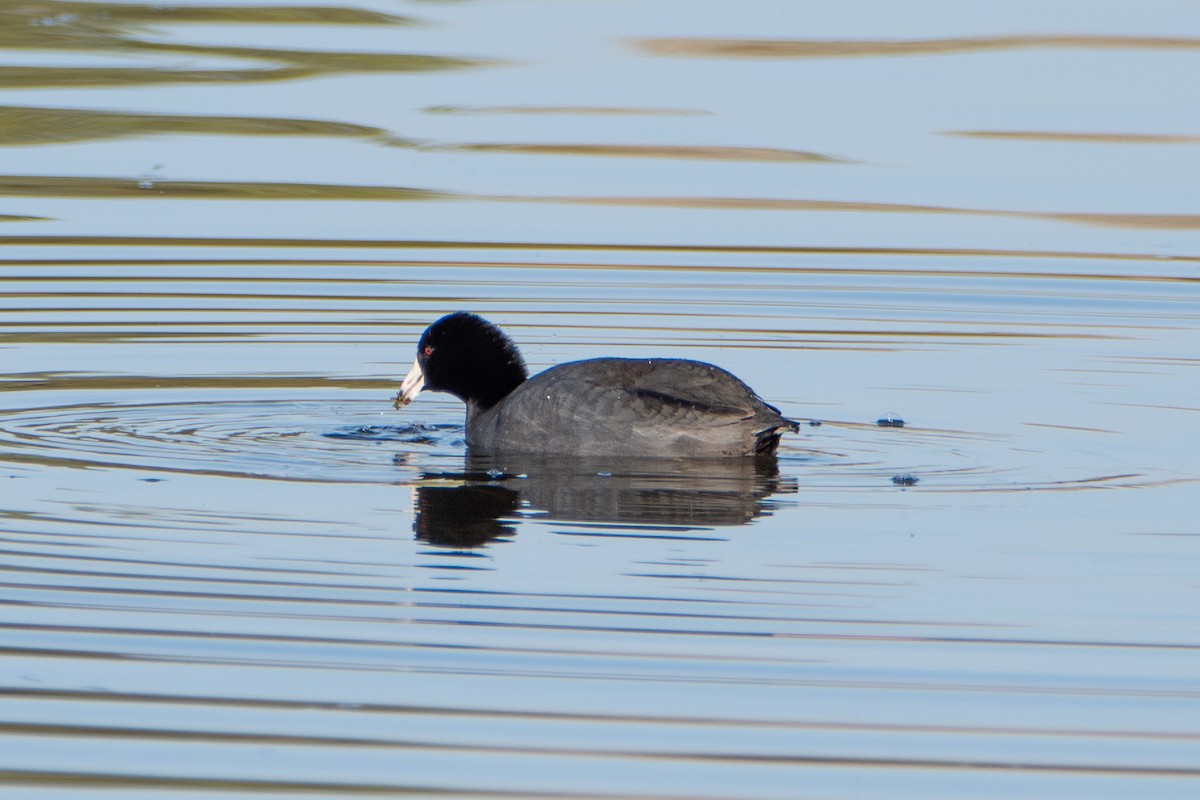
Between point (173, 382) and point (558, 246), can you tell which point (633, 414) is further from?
point (558, 246)

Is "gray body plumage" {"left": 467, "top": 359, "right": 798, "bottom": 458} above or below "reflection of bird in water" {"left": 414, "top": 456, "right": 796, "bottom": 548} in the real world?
above

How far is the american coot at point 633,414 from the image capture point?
32.7ft

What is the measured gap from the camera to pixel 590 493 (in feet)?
30.6

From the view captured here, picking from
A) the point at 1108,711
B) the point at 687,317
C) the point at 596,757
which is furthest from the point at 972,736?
the point at 687,317

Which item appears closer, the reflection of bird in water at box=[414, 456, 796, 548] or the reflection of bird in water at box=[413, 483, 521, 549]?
the reflection of bird in water at box=[413, 483, 521, 549]

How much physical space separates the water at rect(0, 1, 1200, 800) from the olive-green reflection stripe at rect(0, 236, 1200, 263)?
0.06m

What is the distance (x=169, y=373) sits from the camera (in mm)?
11781

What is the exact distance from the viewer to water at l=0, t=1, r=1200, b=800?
6.28 meters

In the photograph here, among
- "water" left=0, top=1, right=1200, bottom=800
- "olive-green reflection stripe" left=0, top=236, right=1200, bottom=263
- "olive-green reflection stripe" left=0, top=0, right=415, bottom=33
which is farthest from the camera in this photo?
"olive-green reflection stripe" left=0, top=0, right=415, bottom=33

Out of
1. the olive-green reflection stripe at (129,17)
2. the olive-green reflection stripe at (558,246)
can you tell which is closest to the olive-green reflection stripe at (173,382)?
the olive-green reflection stripe at (558,246)

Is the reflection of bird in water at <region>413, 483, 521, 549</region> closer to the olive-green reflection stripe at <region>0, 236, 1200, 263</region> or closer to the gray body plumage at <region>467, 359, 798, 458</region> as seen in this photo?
the gray body plumage at <region>467, 359, 798, 458</region>

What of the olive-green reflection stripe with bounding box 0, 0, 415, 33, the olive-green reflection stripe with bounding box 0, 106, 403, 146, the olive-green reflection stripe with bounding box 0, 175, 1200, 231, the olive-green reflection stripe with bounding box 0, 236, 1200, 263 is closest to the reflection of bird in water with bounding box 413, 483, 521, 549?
the olive-green reflection stripe with bounding box 0, 236, 1200, 263

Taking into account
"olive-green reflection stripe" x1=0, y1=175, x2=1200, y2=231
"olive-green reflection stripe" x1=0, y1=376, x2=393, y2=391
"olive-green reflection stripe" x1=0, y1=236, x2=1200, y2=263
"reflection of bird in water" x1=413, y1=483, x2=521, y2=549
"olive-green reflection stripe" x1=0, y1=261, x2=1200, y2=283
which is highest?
"olive-green reflection stripe" x1=0, y1=175, x2=1200, y2=231

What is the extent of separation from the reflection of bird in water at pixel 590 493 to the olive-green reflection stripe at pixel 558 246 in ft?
17.5
